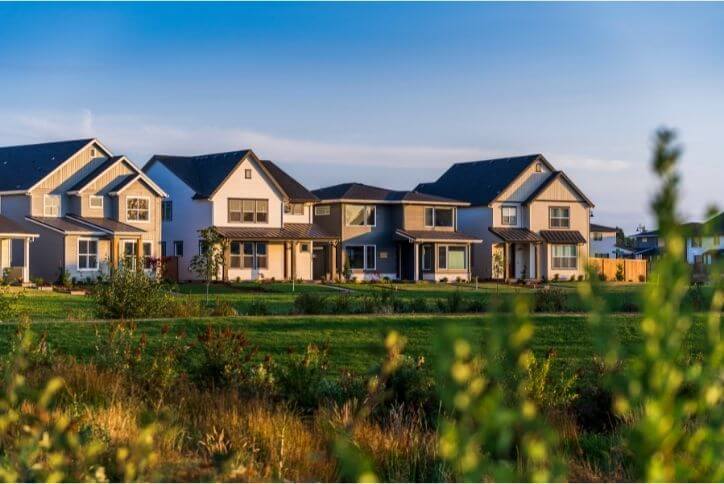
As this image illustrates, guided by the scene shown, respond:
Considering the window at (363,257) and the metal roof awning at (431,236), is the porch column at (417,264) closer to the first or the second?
the metal roof awning at (431,236)

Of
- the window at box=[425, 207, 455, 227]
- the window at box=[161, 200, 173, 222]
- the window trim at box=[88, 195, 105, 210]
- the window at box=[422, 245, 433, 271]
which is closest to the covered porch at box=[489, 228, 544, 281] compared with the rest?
the window at box=[425, 207, 455, 227]

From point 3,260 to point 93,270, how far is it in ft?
15.5

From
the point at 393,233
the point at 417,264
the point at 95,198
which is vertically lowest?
the point at 417,264

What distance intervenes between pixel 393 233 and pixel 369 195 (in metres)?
2.63

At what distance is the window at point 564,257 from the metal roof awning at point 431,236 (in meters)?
→ 6.12

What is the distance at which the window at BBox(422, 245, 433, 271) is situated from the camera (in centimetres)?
6303

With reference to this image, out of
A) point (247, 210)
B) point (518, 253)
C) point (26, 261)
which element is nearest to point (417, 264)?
point (518, 253)

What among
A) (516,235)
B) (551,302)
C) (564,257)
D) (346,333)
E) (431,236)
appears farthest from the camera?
(564,257)

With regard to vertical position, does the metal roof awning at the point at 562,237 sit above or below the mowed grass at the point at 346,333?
above

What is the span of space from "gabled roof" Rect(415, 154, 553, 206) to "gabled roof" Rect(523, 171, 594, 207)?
696mm

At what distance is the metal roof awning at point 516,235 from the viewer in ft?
211

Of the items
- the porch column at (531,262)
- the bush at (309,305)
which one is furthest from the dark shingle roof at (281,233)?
the bush at (309,305)

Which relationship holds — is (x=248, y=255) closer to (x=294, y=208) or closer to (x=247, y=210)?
(x=247, y=210)

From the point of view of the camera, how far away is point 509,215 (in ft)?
218
